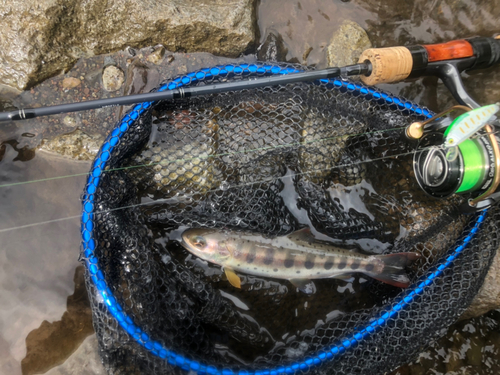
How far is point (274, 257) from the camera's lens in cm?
271

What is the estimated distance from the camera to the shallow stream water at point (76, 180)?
8.55 feet

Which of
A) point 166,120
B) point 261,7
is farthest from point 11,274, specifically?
point 261,7

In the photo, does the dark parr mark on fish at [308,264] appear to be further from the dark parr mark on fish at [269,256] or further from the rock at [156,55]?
the rock at [156,55]

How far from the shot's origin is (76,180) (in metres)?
2.82

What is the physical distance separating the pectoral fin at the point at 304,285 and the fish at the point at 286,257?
0.8 inches

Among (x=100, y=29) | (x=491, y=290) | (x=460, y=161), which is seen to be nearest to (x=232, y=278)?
(x=460, y=161)

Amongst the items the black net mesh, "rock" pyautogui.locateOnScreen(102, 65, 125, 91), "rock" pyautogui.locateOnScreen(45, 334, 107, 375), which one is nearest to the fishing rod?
the black net mesh

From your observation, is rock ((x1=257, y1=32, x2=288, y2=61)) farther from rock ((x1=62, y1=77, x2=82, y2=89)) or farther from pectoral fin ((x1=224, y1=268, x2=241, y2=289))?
pectoral fin ((x1=224, y1=268, x2=241, y2=289))

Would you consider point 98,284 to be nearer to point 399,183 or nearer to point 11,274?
point 11,274

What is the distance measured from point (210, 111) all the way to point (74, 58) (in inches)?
50.2

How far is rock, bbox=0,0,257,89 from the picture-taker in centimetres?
260

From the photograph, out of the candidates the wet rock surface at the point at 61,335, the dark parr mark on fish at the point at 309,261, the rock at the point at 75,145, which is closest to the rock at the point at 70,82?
the rock at the point at 75,145

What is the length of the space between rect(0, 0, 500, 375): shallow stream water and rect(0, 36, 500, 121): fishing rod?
0.54m

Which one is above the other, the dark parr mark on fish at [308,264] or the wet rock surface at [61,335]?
the dark parr mark on fish at [308,264]
